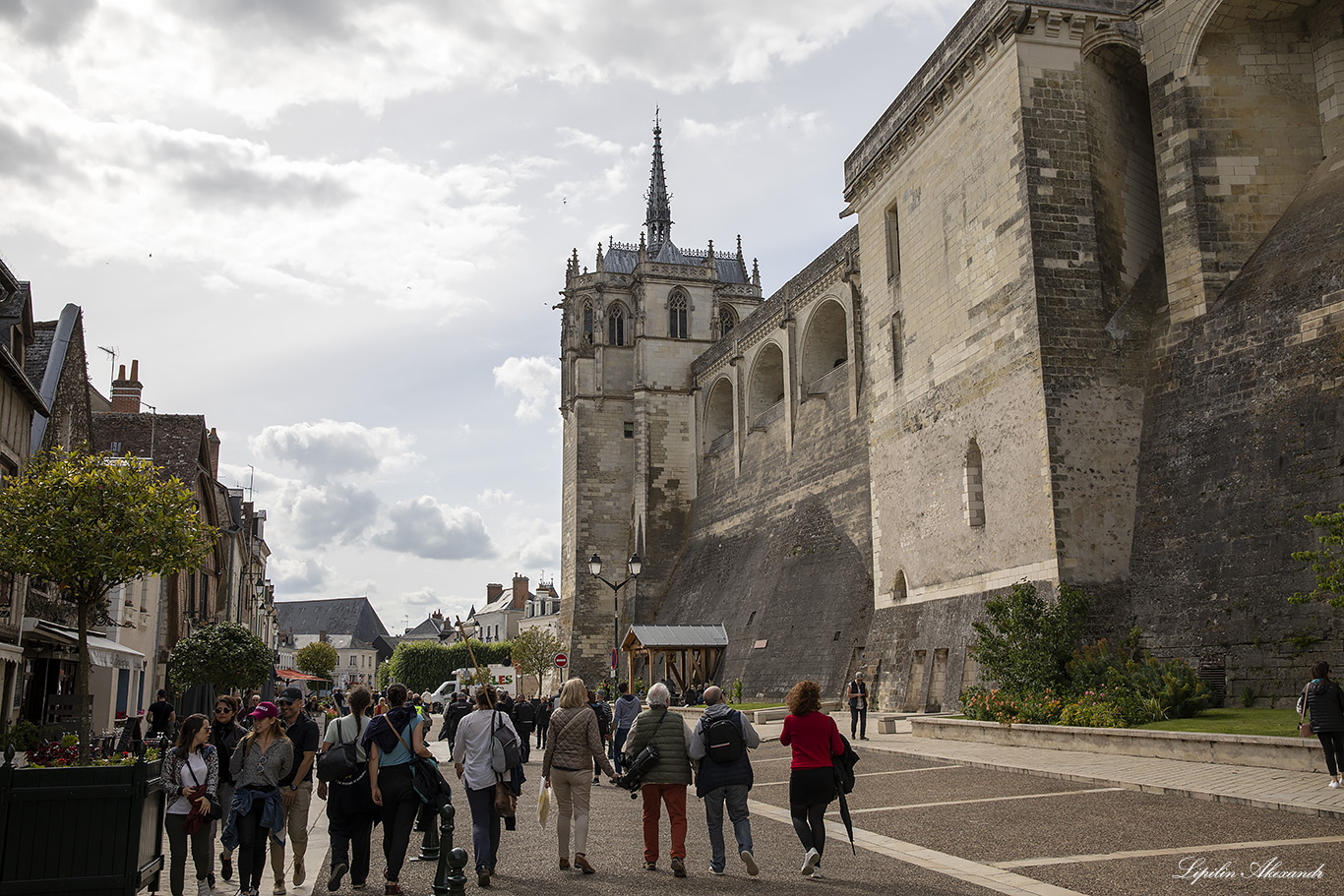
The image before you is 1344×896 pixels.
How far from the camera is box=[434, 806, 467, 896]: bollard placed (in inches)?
205

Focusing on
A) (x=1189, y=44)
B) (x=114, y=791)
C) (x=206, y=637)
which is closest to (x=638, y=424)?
(x=206, y=637)

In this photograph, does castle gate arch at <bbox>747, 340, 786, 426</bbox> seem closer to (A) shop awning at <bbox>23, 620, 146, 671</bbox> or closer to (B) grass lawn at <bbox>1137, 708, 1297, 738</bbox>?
(A) shop awning at <bbox>23, 620, 146, 671</bbox>

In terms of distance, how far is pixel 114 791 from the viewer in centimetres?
609

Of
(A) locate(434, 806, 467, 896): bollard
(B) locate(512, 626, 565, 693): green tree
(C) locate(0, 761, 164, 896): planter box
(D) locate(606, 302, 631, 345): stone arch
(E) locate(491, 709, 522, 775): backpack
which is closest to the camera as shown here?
(A) locate(434, 806, 467, 896): bollard

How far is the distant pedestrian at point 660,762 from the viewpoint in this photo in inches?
301

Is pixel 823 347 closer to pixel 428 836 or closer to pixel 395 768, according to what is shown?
pixel 428 836

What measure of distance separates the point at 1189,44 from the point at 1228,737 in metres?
11.5

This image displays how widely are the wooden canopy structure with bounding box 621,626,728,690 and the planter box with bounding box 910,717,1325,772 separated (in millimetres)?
15232

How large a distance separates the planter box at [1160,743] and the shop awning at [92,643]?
1315 centimetres

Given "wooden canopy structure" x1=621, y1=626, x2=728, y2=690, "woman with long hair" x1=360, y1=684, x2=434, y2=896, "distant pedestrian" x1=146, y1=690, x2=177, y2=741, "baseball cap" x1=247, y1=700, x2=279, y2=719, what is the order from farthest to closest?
"wooden canopy structure" x1=621, y1=626, x2=728, y2=690
"distant pedestrian" x1=146, y1=690, x2=177, y2=741
"baseball cap" x1=247, y1=700, x2=279, y2=719
"woman with long hair" x1=360, y1=684, x2=434, y2=896

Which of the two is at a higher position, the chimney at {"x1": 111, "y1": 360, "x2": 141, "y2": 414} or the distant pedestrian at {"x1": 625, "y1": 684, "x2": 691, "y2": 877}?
the chimney at {"x1": 111, "y1": 360, "x2": 141, "y2": 414}

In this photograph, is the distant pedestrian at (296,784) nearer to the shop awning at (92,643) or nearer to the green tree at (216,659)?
A: the shop awning at (92,643)

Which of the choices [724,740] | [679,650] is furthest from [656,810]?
[679,650]

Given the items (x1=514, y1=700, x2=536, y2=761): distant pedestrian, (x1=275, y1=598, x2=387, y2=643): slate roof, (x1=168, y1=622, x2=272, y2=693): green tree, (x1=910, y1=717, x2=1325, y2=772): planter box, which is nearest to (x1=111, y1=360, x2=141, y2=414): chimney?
(x1=168, y1=622, x2=272, y2=693): green tree
